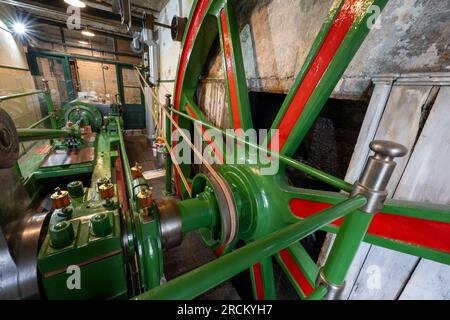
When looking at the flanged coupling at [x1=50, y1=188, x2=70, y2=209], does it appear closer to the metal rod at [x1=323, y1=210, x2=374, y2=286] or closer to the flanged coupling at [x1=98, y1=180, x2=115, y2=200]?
the flanged coupling at [x1=98, y1=180, x2=115, y2=200]

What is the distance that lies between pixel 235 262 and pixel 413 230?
722 millimetres

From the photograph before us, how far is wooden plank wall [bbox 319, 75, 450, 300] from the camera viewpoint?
736 millimetres

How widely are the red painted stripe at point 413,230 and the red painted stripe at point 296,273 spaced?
563 millimetres

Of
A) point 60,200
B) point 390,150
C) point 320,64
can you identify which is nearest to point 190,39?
point 320,64

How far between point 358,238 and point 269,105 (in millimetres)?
1642

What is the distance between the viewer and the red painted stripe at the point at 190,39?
72.6 inches

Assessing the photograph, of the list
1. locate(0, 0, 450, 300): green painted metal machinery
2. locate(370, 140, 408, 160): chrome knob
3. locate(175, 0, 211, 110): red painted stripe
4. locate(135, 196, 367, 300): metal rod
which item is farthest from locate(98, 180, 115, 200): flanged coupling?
locate(175, 0, 211, 110): red painted stripe

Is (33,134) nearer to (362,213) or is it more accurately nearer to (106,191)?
(106,191)

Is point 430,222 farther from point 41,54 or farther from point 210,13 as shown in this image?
point 41,54

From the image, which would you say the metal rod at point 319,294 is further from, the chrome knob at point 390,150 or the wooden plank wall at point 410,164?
the wooden plank wall at point 410,164

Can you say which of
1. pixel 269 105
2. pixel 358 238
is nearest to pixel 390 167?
pixel 358 238

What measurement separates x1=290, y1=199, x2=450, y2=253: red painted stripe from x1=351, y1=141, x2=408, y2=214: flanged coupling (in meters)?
0.38

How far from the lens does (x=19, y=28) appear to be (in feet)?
16.1

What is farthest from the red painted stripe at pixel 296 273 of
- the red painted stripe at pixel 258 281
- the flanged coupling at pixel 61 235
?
the flanged coupling at pixel 61 235
